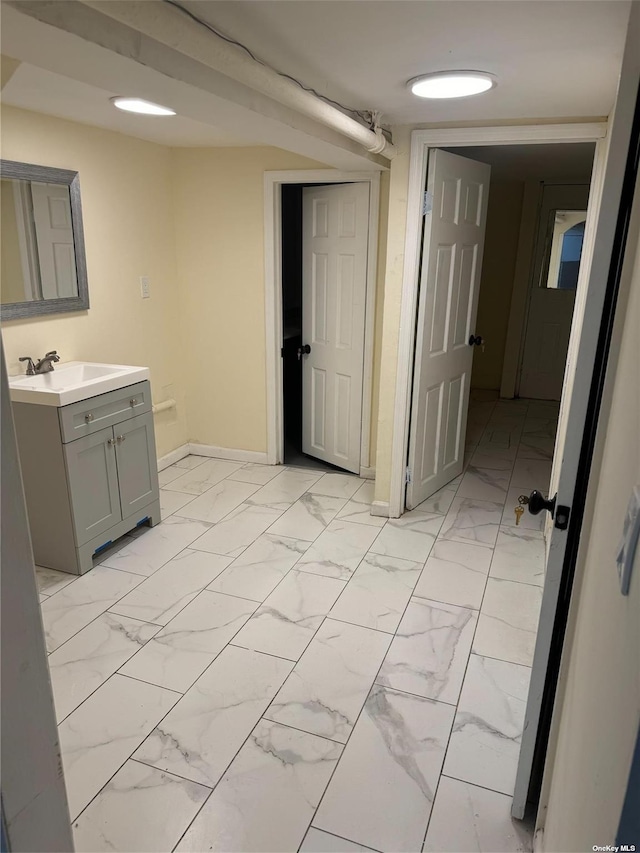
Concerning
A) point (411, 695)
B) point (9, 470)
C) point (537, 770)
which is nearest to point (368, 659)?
point (411, 695)

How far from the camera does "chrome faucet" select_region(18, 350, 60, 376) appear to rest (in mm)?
2992

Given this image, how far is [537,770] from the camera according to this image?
5.43ft

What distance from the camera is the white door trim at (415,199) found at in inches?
111

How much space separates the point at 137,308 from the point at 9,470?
3.20 meters

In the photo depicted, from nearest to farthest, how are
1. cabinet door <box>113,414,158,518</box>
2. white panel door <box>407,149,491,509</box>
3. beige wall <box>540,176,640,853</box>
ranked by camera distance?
beige wall <box>540,176,640,853</box>, cabinet door <box>113,414,158,518</box>, white panel door <box>407,149,491,509</box>

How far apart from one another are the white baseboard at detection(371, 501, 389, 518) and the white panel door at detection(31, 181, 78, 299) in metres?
2.15

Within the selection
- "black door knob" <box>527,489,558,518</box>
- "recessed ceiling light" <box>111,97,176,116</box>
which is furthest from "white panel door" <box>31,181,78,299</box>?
"black door knob" <box>527,489,558,518</box>

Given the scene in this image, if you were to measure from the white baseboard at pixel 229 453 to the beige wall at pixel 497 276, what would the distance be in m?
3.21

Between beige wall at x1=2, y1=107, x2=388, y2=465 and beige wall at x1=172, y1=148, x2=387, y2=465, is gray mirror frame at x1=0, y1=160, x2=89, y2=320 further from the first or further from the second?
beige wall at x1=172, y1=148, x2=387, y2=465

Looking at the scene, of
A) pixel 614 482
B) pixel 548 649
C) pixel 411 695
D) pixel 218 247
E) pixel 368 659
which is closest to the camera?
pixel 614 482

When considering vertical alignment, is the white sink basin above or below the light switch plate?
below

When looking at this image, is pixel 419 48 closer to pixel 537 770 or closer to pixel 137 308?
pixel 537 770

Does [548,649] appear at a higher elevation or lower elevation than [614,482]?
lower

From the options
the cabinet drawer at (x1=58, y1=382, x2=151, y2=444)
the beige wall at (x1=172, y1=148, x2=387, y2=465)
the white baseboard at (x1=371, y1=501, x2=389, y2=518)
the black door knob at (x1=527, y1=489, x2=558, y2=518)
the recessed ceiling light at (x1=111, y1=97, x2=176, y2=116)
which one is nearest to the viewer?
the black door knob at (x1=527, y1=489, x2=558, y2=518)
